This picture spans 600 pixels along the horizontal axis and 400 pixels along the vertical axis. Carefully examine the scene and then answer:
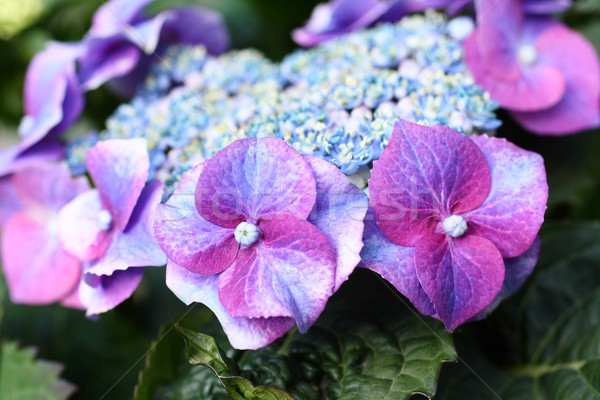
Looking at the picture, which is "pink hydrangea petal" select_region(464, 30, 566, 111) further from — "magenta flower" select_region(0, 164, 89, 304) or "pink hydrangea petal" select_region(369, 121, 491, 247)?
"magenta flower" select_region(0, 164, 89, 304)

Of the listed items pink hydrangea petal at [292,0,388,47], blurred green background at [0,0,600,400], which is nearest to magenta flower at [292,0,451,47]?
pink hydrangea petal at [292,0,388,47]

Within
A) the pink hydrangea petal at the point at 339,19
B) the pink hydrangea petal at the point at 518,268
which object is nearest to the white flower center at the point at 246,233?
the pink hydrangea petal at the point at 518,268

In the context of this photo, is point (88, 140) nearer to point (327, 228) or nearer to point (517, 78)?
point (327, 228)

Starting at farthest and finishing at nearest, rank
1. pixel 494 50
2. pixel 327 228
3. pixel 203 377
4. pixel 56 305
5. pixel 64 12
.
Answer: pixel 64 12
pixel 56 305
pixel 494 50
pixel 203 377
pixel 327 228

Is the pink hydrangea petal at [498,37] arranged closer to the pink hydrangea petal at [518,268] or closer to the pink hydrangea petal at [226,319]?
the pink hydrangea petal at [518,268]

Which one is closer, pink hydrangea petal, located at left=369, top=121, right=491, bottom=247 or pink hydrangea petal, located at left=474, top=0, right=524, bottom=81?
pink hydrangea petal, located at left=369, top=121, right=491, bottom=247

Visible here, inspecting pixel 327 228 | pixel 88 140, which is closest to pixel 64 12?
pixel 88 140
